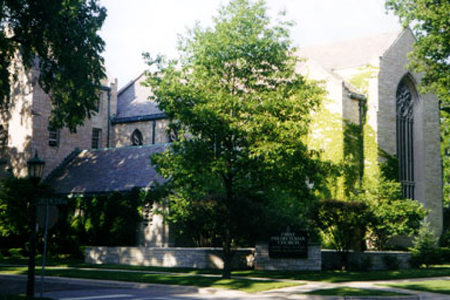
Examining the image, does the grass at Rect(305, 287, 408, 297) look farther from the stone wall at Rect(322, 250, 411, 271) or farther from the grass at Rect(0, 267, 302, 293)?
the stone wall at Rect(322, 250, 411, 271)

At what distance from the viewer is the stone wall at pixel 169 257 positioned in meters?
28.2

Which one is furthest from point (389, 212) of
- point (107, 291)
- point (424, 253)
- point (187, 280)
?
point (107, 291)

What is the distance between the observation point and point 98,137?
47.7m

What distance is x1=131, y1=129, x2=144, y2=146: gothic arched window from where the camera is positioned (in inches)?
1872

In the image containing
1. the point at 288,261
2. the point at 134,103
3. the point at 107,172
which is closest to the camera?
the point at 288,261

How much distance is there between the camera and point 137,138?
47.8 meters

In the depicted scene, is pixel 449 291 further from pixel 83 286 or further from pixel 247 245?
pixel 247 245

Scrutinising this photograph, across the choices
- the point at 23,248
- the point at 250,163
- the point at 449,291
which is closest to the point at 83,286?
the point at 250,163

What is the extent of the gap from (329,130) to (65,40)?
1991 centimetres

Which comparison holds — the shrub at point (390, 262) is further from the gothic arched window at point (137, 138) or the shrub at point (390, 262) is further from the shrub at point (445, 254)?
the gothic arched window at point (137, 138)

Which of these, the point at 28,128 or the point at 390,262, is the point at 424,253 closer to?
the point at 390,262

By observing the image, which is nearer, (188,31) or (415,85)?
(188,31)

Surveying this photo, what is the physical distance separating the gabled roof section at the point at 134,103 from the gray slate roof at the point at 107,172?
5366 mm

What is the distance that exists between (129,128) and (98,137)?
2.46 m
